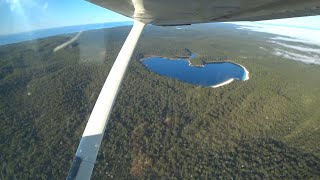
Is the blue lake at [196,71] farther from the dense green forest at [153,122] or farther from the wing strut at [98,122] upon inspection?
the wing strut at [98,122]

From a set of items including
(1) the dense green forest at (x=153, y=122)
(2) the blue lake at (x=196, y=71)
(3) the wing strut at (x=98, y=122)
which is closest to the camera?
(3) the wing strut at (x=98, y=122)

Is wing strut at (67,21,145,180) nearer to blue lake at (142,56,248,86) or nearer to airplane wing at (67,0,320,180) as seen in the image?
airplane wing at (67,0,320,180)

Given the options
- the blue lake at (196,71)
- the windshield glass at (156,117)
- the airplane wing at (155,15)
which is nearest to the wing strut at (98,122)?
the airplane wing at (155,15)

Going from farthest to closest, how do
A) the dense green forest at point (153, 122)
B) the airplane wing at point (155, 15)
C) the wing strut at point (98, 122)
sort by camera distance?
the dense green forest at point (153, 122) → the wing strut at point (98, 122) → the airplane wing at point (155, 15)

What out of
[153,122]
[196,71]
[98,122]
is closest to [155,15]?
[98,122]

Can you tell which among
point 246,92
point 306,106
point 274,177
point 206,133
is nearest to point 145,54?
point 246,92

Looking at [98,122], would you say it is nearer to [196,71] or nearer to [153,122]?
[153,122]
